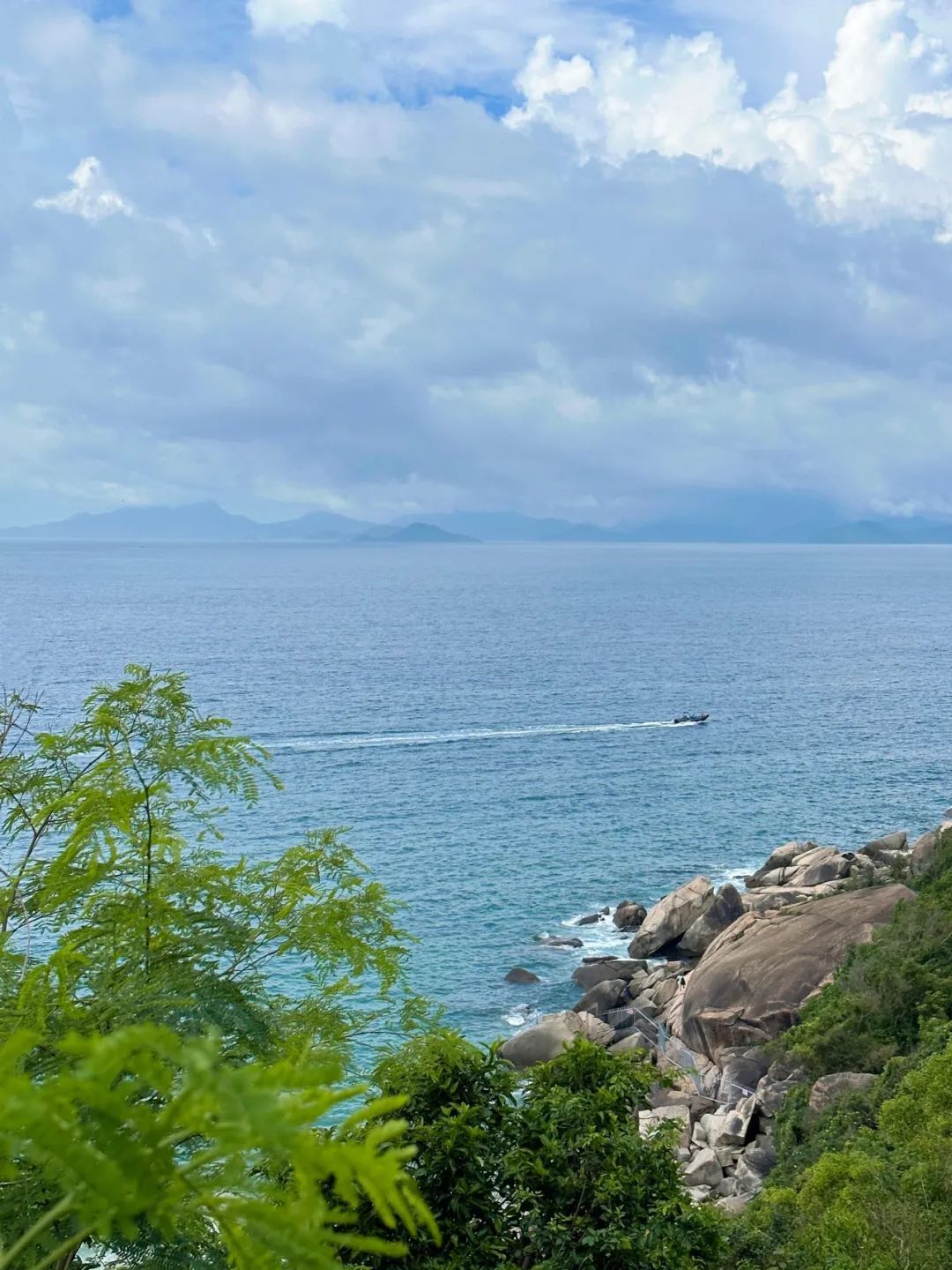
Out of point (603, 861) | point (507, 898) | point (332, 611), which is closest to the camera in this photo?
point (507, 898)

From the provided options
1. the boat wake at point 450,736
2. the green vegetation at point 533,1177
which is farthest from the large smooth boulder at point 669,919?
the green vegetation at point 533,1177

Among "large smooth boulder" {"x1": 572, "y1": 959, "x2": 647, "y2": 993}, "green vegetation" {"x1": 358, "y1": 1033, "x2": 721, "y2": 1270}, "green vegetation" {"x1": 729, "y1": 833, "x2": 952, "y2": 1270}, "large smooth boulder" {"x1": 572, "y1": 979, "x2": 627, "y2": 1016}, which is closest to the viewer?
"green vegetation" {"x1": 358, "y1": 1033, "x2": 721, "y2": 1270}

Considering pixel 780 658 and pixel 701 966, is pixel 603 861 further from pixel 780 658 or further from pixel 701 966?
pixel 780 658

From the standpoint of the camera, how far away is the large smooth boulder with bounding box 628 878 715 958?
4294 cm

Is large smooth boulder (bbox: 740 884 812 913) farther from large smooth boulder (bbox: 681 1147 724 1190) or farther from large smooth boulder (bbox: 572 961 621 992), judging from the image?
large smooth boulder (bbox: 681 1147 724 1190)

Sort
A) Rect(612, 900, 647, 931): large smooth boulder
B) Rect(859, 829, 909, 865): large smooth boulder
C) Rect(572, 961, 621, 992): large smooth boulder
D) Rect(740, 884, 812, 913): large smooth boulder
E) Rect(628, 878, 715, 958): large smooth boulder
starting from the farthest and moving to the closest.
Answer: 1. Rect(859, 829, 909, 865): large smooth boulder
2. Rect(612, 900, 647, 931): large smooth boulder
3. Rect(740, 884, 812, 913): large smooth boulder
4. Rect(628, 878, 715, 958): large smooth boulder
5. Rect(572, 961, 621, 992): large smooth boulder

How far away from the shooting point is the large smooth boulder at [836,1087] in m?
25.2

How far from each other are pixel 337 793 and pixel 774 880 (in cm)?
2401

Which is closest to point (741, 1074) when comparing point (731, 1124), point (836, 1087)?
point (731, 1124)

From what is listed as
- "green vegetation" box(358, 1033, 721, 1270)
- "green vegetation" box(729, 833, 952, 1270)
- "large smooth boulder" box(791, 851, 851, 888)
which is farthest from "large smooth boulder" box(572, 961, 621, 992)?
"green vegetation" box(358, 1033, 721, 1270)

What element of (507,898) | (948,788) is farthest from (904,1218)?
(948,788)

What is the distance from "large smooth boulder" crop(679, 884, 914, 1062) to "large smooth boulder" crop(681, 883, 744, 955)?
126 inches

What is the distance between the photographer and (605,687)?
3583 inches

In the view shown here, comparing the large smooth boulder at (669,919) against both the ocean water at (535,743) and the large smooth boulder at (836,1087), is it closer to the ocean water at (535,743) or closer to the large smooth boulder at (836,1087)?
the ocean water at (535,743)
